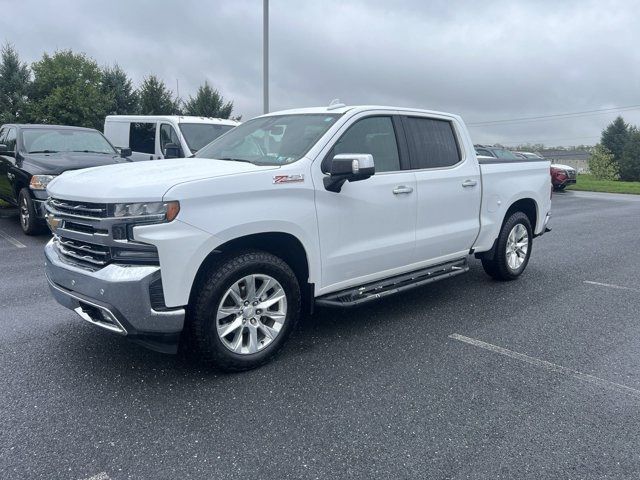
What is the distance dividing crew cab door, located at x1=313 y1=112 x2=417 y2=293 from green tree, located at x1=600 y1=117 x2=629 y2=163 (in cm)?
8488

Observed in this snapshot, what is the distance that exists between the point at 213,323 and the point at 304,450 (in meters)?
1.08

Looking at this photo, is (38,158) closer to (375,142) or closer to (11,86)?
(375,142)

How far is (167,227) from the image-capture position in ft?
10.6

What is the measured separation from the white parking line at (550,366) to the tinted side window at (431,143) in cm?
167

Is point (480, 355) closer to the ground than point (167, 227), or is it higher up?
closer to the ground

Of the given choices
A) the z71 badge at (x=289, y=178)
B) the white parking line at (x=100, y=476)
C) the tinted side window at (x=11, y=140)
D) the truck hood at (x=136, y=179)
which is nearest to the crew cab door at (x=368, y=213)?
the z71 badge at (x=289, y=178)

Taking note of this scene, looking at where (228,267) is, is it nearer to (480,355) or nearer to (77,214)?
(77,214)

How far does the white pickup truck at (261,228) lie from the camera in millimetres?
3256

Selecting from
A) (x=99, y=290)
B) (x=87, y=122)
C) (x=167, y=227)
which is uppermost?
(x=87, y=122)

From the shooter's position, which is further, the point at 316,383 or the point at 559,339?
the point at 559,339

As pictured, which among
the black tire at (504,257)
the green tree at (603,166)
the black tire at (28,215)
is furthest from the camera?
the green tree at (603,166)

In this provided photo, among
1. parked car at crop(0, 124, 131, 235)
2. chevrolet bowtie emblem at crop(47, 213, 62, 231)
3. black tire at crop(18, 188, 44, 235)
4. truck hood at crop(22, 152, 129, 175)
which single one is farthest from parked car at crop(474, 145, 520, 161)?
chevrolet bowtie emblem at crop(47, 213, 62, 231)

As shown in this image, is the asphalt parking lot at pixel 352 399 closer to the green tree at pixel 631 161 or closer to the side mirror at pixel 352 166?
the side mirror at pixel 352 166

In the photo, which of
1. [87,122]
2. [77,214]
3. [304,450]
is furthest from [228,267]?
[87,122]
